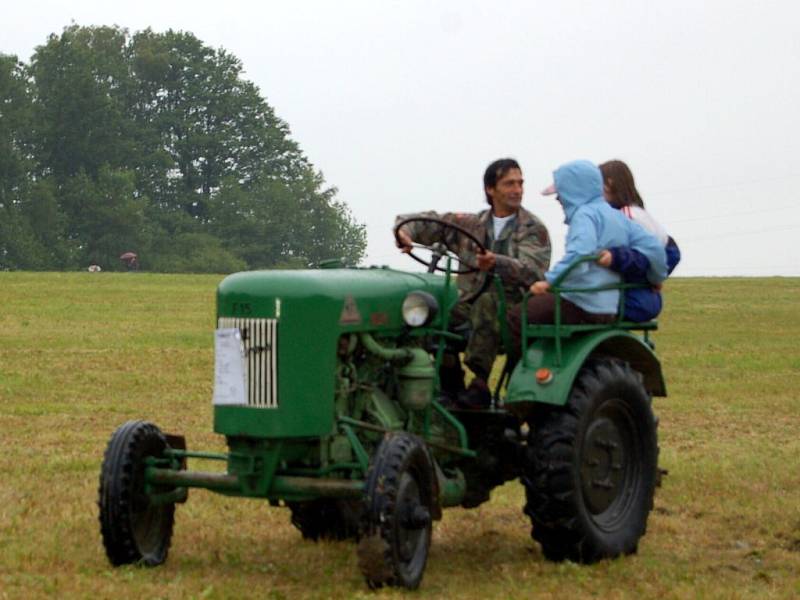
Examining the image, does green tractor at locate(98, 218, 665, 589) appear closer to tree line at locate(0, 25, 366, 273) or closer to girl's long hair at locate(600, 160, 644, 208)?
girl's long hair at locate(600, 160, 644, 208)

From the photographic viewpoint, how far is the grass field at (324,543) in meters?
7.71

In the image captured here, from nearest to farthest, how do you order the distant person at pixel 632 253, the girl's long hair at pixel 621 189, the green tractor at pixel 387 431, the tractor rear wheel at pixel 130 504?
the green tractor at pixel 387 431
the tractor rear wheel at pixel 130 504
the distant person at pixel 632 253
the girl's long hair at pixel 621 189

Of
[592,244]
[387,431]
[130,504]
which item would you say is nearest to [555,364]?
[592,244]

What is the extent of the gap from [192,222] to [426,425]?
75228 mm

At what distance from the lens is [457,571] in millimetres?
8156

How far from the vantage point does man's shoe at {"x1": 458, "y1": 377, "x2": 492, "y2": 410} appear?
864cm

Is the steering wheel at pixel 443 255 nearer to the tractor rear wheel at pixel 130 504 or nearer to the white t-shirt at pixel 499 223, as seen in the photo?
the white t-shirt at pixel 499 223

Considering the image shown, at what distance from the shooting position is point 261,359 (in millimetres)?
7562

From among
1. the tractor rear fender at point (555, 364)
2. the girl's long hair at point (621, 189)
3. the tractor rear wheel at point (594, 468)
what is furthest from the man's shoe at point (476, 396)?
the girl's long hair at point (621, 189)

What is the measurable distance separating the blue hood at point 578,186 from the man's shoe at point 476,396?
974mm

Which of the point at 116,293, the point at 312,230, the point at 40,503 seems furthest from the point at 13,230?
the point at 40,503

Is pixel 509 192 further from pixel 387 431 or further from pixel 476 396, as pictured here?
pixel 387 431

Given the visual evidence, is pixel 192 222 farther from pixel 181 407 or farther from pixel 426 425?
pixel 426 425

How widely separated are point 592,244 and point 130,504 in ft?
8.62
